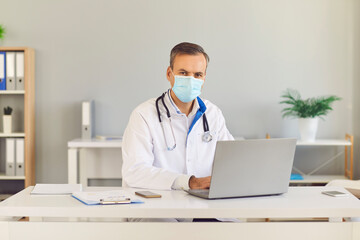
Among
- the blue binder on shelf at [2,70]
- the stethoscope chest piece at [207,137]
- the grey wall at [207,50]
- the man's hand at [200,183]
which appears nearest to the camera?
the man's hand at [200,183]

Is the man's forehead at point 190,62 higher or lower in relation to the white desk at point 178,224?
higher

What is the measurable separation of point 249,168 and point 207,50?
2562mm

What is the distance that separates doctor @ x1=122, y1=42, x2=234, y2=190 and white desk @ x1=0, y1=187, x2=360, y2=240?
1.70 ft

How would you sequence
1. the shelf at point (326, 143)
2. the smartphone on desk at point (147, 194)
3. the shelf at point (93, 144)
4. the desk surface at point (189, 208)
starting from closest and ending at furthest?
the desk surface at point (189, 208) → the smartphone on desk at point (147, 194) → the shelf at point (93, 144) → the shelf at point (326, 143)

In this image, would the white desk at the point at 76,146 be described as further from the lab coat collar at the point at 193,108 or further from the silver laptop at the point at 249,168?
the silver laptop at the point at 249,168

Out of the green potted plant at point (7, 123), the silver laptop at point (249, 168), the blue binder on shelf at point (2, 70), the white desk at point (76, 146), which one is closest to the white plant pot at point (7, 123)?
the green potted plant at point (7, 123)

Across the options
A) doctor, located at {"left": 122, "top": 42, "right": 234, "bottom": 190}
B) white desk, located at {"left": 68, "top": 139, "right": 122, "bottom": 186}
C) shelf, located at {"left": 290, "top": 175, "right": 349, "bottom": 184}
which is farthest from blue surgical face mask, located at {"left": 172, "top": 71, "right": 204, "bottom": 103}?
shelf, located at {"left": 290, "top": 175, "right": 349, "bottom": 184}

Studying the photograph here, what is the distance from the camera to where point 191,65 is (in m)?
2.44

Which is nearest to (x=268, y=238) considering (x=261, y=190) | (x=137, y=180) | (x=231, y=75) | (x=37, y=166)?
(x=261, y=190)

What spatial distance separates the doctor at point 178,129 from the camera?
2355 millimetres

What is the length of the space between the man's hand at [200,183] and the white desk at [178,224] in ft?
0.75

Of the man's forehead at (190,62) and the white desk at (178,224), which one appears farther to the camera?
the man's forehead at (190,62)

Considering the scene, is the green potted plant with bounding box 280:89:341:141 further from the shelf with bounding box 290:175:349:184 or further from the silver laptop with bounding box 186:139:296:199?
the silver laptop with bounding box 186:139:296:199

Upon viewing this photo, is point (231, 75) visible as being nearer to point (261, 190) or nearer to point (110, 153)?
point (110, 153)
